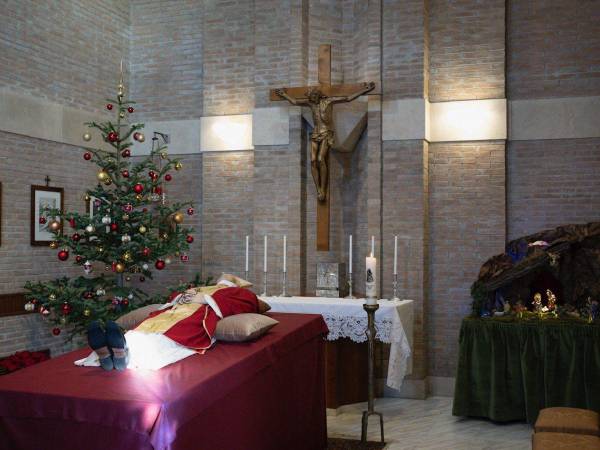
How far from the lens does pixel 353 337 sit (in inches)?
267

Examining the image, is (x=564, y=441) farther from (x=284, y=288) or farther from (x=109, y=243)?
(x=109, y=243)

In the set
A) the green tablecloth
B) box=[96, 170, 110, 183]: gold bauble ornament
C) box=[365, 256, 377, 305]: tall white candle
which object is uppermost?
box=[96, 170, 110, 183]: gold bauble ornament

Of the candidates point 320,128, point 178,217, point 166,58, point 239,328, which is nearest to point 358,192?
point 320,128

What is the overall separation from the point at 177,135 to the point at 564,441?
6.99 meters

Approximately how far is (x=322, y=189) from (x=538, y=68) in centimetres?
295

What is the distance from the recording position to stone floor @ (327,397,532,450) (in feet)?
20.0

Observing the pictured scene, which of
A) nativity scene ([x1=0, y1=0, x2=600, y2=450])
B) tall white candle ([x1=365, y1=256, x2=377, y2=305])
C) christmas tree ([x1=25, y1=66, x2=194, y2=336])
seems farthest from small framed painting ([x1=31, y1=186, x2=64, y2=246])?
tall white candle ([x1=365, y1=256, x2=377, y2=305])

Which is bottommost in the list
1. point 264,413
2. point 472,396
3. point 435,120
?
point 472,396

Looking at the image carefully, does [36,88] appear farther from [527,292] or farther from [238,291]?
[527,292]

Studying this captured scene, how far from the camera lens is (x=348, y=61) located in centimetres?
865

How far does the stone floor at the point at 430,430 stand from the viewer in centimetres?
610

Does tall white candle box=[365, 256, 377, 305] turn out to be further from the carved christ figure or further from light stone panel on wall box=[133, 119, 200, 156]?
light stone panel on wall box=[133, 119, 200, 156]

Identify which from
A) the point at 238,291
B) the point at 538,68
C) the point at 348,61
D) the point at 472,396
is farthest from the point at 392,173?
the point at 238,291

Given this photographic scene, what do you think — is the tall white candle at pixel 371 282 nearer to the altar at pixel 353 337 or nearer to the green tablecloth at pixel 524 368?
the altar at pixel 353 337
